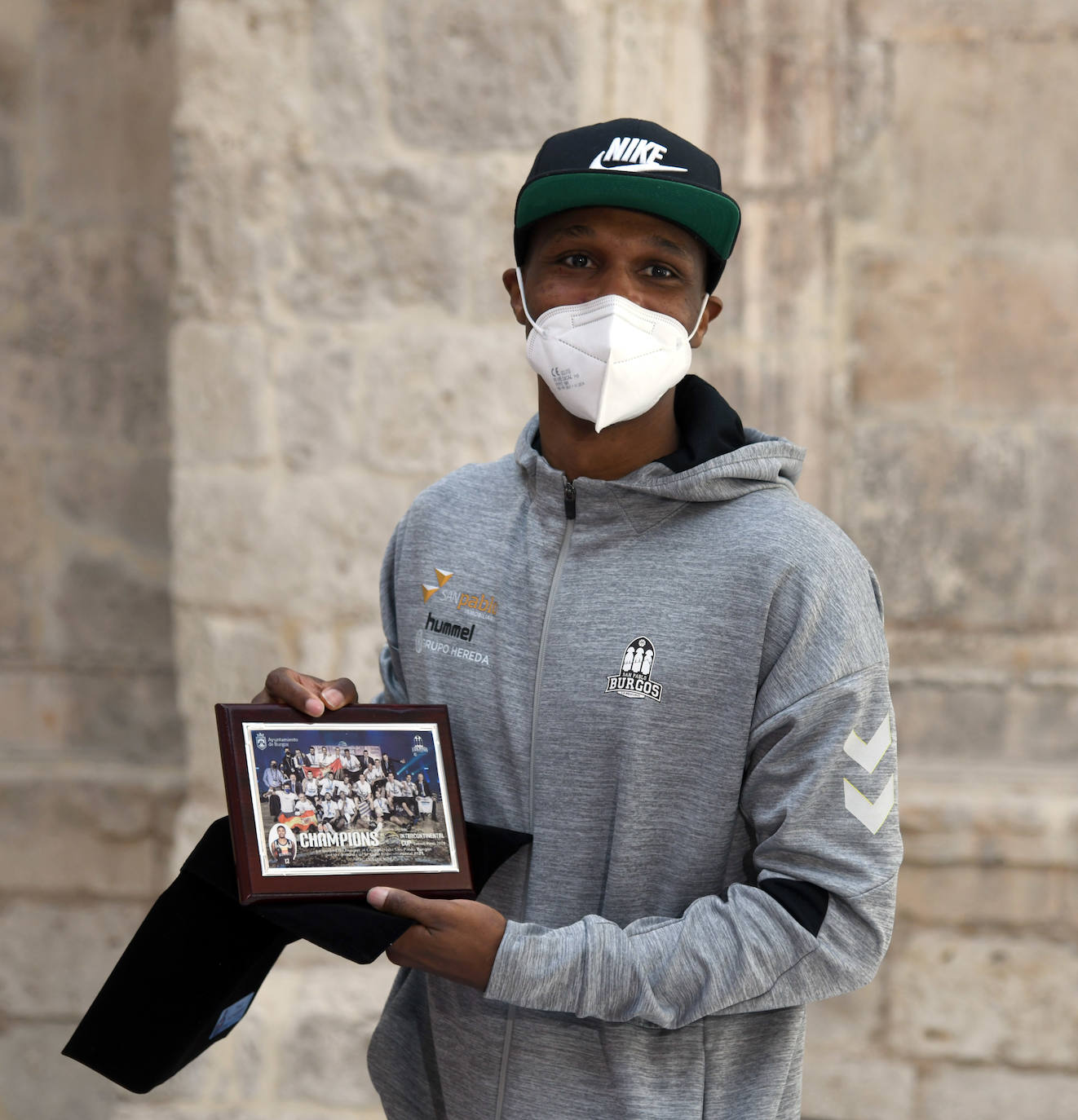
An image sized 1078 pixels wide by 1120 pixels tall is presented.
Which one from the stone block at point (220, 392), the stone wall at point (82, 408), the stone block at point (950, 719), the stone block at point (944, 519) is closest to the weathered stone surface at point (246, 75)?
the stone block at point (220, 392)

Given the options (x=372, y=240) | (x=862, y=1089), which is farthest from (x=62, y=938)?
(x=862, y=1089)

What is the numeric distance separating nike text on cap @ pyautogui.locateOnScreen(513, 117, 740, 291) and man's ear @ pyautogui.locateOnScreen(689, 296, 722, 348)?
0.11m

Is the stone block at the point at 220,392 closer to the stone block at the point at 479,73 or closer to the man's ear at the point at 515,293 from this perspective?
the stone block at the point at 479,73

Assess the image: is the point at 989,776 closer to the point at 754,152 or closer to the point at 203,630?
the point at 754,152

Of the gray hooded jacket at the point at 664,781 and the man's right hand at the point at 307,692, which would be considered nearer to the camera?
the gray hooded jacket at the point at 664,781

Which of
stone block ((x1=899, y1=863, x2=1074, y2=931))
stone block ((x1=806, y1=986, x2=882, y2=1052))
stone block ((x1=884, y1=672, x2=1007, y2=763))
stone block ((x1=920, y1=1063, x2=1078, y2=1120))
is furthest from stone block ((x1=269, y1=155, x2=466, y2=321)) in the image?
stone block ((x1=920, y1=1063, x2=1078, y2=1120))

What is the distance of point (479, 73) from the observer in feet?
10.0

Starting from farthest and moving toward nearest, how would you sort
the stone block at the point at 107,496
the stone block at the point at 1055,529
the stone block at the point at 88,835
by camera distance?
the stone block at the point at 107,496
the stone block at the point at 1055,529
the stone block at the point at 88,835

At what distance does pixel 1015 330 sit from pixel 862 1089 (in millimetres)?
2224

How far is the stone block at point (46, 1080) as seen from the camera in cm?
373

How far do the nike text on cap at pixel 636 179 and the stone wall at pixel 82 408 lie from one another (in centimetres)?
250

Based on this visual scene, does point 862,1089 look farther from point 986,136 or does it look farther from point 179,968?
point 986,136

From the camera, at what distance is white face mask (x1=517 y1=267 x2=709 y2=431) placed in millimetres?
1599

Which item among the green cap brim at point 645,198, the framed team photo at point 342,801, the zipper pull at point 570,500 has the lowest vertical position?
the framed team photo at point 342,801
